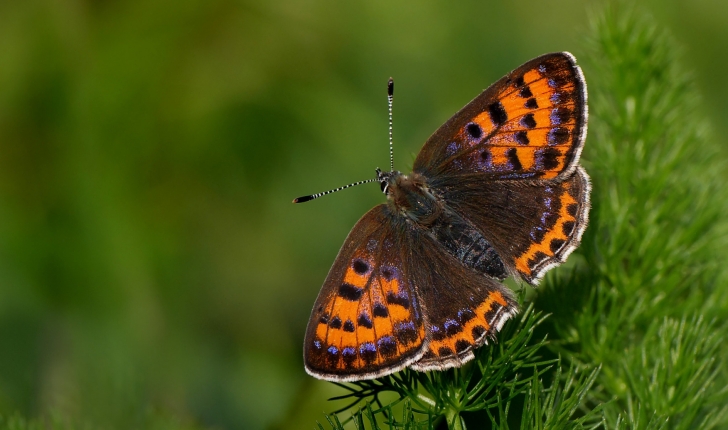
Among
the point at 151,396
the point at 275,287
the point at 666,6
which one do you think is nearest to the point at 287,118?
the point at 275,287

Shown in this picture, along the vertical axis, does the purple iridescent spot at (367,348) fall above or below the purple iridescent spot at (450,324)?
below

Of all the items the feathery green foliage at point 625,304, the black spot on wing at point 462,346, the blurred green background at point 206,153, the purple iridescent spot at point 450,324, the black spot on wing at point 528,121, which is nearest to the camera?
the feathery green foliage at point 625,304

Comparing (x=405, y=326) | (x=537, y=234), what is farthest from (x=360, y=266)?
(x=537, y=234)

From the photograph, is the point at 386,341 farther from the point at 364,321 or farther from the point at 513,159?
the point at 513,159

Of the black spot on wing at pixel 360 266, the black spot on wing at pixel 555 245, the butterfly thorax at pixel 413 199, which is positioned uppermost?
the butterfly thorax at pixel 413 199

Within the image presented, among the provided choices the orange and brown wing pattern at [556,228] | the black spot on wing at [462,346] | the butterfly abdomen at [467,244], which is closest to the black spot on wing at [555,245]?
the orange and brown wing pattern at [556,228]

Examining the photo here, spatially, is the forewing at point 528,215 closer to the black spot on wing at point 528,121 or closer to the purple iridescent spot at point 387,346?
the black spot on wing at point 528,121

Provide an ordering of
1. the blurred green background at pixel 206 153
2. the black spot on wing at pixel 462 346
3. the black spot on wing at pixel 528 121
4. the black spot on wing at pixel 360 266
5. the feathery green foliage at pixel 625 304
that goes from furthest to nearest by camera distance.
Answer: the blurred green background at pixel 206 153 → the black spot on wing at pixel 528 121 → the black spot on wing at pixel 360 266 → the black spot on wing at pixel 462 346 → the feathery green foliage at pixel 625 304
